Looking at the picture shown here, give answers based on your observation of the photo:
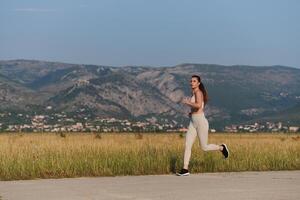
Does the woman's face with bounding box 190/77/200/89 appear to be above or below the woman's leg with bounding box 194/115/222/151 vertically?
above

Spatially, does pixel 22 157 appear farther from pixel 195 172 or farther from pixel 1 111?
pixel 1 111

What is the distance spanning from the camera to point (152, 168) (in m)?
16.4

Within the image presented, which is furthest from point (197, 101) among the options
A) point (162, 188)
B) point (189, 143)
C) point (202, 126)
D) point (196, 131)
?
point (162, 188)

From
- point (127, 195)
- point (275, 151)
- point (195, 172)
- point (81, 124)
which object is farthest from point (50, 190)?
point (81, 124)

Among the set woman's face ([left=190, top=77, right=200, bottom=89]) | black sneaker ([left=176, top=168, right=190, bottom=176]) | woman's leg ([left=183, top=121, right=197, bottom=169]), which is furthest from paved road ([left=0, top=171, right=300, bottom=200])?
woman's face ([left=190, top=77, right=200, bottom=89])

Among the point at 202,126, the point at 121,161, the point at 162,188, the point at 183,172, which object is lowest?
the point at 162,188

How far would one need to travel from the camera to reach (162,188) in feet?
41.6

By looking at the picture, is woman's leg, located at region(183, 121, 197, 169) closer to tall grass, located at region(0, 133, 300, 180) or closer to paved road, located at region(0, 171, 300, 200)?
paved road, located at region(0, 171, 300, 200)

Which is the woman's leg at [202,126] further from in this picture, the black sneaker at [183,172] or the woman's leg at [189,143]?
the black sneaker at [183,172]

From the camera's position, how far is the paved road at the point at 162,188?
37.7 ft

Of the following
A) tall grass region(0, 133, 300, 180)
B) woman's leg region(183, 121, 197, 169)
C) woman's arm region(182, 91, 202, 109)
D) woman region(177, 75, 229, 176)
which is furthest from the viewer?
tall grass region(0, 133, 300, 180)

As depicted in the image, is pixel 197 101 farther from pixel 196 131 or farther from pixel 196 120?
pixel 196 131

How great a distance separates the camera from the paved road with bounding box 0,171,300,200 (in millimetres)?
11500

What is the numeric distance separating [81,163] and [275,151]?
580 centimetres
